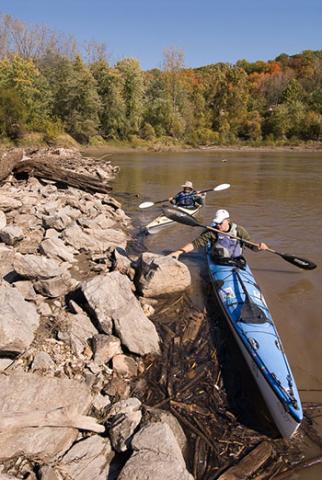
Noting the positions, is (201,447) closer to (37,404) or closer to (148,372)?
(148,372)

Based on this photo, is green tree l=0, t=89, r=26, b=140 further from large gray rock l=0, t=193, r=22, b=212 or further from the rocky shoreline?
the rocky shoreline

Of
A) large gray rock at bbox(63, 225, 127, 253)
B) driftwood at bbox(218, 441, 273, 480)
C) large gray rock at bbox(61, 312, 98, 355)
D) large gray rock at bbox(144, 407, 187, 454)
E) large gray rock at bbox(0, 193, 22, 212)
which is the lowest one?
driftwood at bbox(218, 441, 273, 480)

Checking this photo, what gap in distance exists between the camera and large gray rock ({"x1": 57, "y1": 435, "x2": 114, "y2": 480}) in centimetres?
259

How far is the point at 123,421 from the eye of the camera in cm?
295

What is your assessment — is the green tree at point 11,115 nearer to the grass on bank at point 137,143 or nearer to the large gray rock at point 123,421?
the grass on bank at point 137,143

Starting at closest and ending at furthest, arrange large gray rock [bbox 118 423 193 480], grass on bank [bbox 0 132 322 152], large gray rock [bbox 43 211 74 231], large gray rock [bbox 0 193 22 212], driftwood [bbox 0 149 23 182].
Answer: large gray rock [bbox 118 423 193 480]
large gray rock [bbox 43 211 74 231]
large gray rock [bbox 0 193 22 212]
driftwood [bbox 0 149 23 182]
grass on bank [bbox 0 132 322 152]

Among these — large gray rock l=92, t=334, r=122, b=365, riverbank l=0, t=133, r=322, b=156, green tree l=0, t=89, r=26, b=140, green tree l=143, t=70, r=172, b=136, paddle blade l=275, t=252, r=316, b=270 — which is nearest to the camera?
large gray rock l=92, t=334, r=122, b=365

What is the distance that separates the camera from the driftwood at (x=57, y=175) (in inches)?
459

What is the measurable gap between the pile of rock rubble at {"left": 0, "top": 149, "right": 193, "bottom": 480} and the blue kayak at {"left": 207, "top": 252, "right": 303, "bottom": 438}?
746mm

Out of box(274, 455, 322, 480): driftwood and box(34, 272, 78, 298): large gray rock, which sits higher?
box(34, 272, 78, 298): large gray rock

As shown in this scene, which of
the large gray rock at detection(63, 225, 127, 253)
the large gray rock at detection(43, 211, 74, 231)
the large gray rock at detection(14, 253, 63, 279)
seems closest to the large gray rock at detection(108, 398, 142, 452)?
the large gray rock at detection(14, 253, 63, 279)

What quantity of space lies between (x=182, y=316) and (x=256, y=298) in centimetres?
105

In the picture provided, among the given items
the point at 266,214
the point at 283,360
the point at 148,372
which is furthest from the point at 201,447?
the point at 266,214

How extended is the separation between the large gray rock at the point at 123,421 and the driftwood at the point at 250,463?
768 mm
